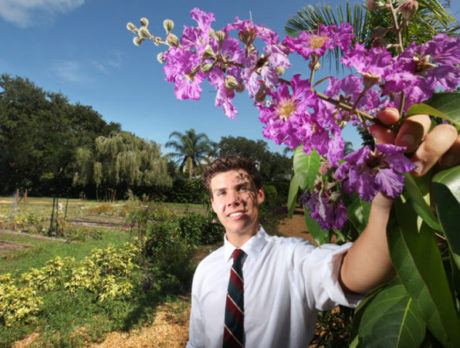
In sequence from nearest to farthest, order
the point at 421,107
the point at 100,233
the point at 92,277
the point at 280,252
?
1. the point at 421,107
2. the point at 280,252
3. the point at 92,277
4. the point at 100,233

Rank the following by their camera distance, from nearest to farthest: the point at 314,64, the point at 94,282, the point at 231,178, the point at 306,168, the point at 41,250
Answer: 1. the point at 314,64
2. the point at 306,168
3. the point at 231,178
4. the point at 94,282
5. the point at 41,250

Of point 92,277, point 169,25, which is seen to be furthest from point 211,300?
point 92,277

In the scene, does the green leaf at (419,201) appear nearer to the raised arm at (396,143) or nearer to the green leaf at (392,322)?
the raised arm at (396,143)

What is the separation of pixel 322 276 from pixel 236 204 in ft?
1.66

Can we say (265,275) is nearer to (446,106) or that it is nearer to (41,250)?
(446,106)

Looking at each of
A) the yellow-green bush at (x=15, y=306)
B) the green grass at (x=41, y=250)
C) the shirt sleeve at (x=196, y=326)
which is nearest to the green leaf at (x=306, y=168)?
the shirt sleeve at (x=196, y=326)

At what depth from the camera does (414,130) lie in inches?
15.9

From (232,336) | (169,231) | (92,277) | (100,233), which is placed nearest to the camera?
(232,336)

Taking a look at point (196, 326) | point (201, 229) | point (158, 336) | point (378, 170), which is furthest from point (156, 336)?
point (201, 229)

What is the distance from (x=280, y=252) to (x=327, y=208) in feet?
1.95

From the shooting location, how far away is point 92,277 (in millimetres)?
4082

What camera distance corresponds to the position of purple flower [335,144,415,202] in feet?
1.27

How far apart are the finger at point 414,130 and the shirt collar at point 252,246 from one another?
2.84 feet

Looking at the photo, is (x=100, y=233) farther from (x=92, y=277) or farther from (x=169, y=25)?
(x=169, y=25)
